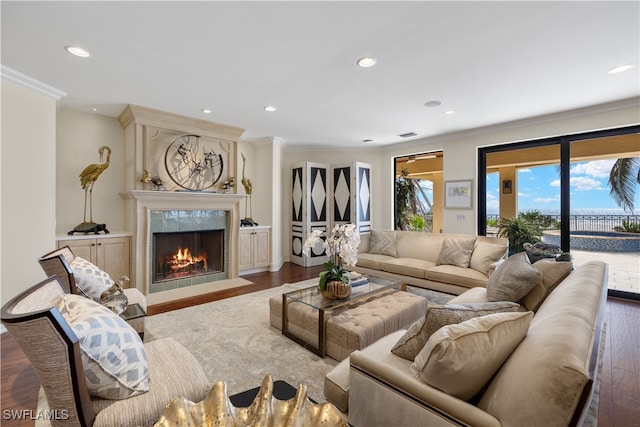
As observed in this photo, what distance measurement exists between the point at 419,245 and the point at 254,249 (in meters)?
2.96

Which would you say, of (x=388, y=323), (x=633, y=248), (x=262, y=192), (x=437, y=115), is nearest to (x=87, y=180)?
(x=262, y=192)

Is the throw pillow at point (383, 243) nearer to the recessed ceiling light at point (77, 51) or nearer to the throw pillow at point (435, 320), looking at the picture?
the throw pillow at point (435, 320)

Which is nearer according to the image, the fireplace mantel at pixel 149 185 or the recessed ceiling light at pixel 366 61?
the recessed ceiling light at pixel 366 61

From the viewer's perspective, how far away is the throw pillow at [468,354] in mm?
979

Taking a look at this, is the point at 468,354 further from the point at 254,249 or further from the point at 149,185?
the point at 254,249

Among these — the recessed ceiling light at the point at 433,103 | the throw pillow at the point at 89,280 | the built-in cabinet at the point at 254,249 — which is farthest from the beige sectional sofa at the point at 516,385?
the built-in cabinet at the point at 254,249

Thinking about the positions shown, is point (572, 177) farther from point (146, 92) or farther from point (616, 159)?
point (146, 92)

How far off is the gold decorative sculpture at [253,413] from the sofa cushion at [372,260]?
349cm

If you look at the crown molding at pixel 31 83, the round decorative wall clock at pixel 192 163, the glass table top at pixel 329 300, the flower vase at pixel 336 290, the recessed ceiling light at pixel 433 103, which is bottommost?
the glass table top at pixel 329 300

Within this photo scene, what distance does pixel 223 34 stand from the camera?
2.23 metres

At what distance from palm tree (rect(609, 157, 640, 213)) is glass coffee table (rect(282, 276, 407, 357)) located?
11.6 ft

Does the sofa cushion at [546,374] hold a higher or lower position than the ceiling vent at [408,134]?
lower

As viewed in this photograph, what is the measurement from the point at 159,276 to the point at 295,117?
3197 mm

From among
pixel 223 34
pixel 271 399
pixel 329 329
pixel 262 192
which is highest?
pixel 223 34
